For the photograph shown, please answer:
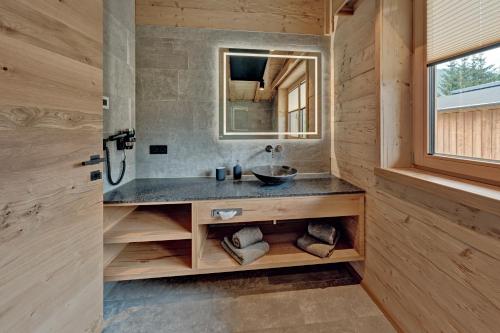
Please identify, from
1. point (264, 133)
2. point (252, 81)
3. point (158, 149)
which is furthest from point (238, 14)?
point (158, 149)

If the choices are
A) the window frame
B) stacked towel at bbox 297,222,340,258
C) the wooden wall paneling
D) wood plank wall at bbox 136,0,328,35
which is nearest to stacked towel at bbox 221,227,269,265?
stacked towel at bbox 297,222,340,258

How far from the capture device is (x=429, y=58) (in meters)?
1.45

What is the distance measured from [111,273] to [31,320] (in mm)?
766

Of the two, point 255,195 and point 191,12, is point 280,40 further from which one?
point 255,195

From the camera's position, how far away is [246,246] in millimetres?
1871

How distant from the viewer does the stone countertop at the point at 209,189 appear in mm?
1698

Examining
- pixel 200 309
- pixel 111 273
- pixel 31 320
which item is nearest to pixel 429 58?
pixel 200 309

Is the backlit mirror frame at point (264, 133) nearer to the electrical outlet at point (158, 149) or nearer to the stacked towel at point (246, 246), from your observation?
the electrical outlet at point (158, 149)

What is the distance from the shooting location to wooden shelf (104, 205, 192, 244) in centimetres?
165

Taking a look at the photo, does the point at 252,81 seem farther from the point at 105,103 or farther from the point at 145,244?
the point at 145,244

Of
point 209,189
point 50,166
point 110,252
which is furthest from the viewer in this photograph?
point 209,189

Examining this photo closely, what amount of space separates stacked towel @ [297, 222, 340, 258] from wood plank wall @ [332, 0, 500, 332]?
→ 10.3 inches

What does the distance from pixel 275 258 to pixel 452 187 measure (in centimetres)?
122

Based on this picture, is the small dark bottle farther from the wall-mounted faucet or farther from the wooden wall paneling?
the wooden wall paneling
